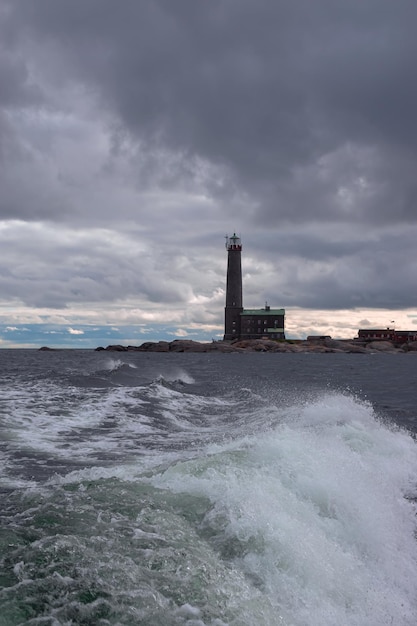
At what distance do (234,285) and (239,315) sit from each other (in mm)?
7897

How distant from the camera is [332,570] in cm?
602

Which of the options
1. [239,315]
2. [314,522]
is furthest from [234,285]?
[314,522]

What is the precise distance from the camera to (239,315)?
5118 inches

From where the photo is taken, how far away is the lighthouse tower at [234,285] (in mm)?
126375

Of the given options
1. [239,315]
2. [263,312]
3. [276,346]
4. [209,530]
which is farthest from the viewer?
[263,312]

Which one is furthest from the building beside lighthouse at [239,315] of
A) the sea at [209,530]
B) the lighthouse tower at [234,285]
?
the sea at [209,530]

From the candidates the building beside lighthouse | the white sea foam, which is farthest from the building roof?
the white sea foam

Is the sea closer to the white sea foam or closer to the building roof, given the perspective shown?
the white sea foam

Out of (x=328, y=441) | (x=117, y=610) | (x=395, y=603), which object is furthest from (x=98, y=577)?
(x=328, y=441)

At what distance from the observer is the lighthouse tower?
126375 mm

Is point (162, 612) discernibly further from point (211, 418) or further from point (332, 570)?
point (211, 418)

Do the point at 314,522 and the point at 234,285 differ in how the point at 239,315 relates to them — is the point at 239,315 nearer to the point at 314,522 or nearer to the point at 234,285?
the point at 234,285

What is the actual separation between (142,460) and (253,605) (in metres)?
6.69

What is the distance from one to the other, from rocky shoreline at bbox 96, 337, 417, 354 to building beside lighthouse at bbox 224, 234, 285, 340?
377 centimetres
